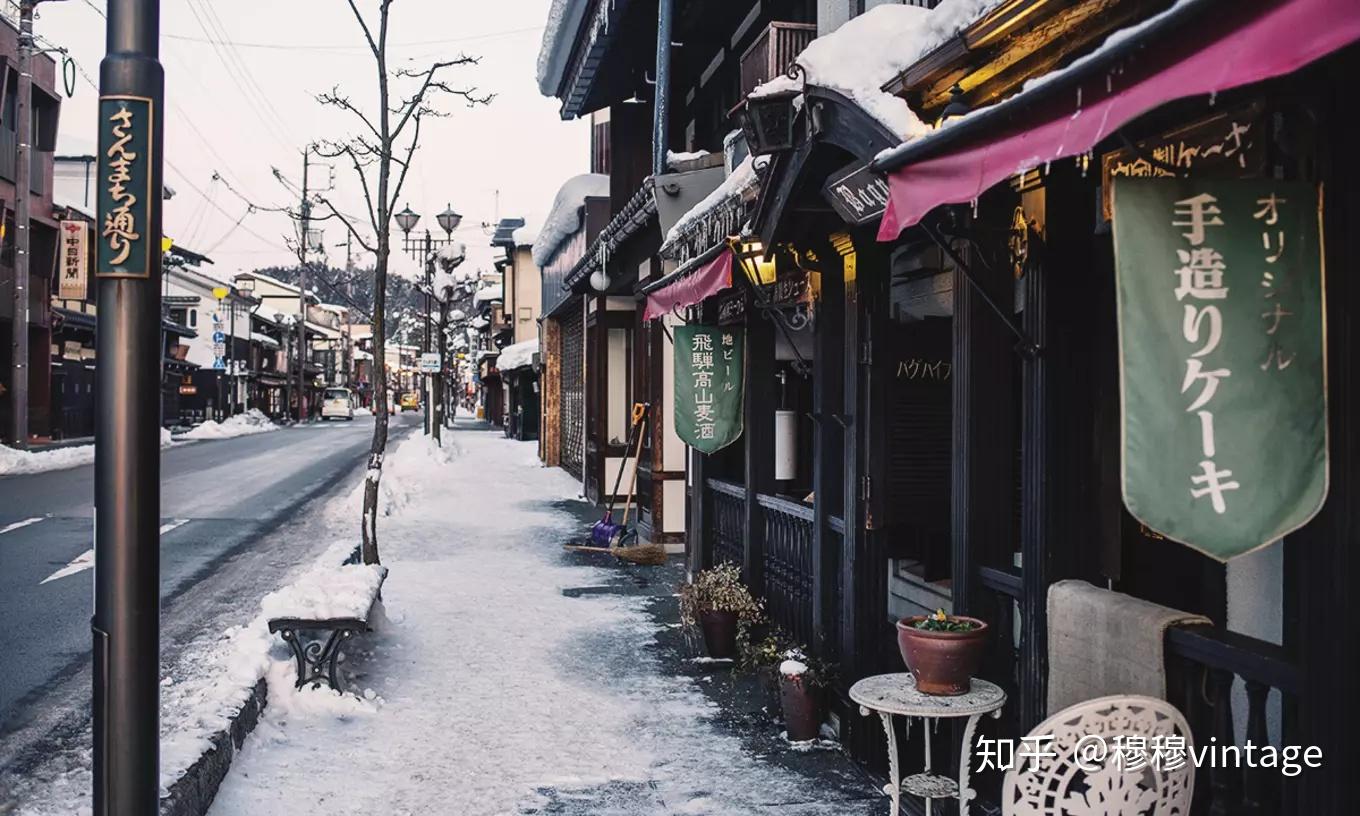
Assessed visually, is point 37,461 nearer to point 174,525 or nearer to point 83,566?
point 174,525

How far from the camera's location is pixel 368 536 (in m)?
12.2

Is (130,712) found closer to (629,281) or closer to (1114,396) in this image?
(1114,396)

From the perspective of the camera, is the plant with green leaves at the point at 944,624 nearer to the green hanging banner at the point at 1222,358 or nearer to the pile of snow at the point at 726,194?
the green hanging banner at the point at 1222,358

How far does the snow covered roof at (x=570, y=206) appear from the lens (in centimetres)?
2344

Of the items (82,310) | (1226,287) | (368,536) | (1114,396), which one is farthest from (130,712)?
(82,310)

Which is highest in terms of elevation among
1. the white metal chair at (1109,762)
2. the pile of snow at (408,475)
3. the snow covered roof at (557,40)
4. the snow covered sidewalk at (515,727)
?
the snow covered roof at (557,40)

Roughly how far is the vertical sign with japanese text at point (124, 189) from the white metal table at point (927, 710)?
3.66 meters

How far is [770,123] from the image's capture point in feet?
22.9

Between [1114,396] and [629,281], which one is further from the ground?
Result: [629,281]

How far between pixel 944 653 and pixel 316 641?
4720mm

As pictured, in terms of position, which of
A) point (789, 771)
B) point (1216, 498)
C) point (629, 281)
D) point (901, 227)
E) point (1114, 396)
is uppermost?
point (629, 281)

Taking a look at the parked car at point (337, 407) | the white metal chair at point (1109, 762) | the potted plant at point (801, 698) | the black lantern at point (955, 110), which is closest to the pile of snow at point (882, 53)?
the black lantern at point (955, 110)

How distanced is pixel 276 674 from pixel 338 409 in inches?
3321

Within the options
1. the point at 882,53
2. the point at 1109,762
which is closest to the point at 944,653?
the point at 1109,762
